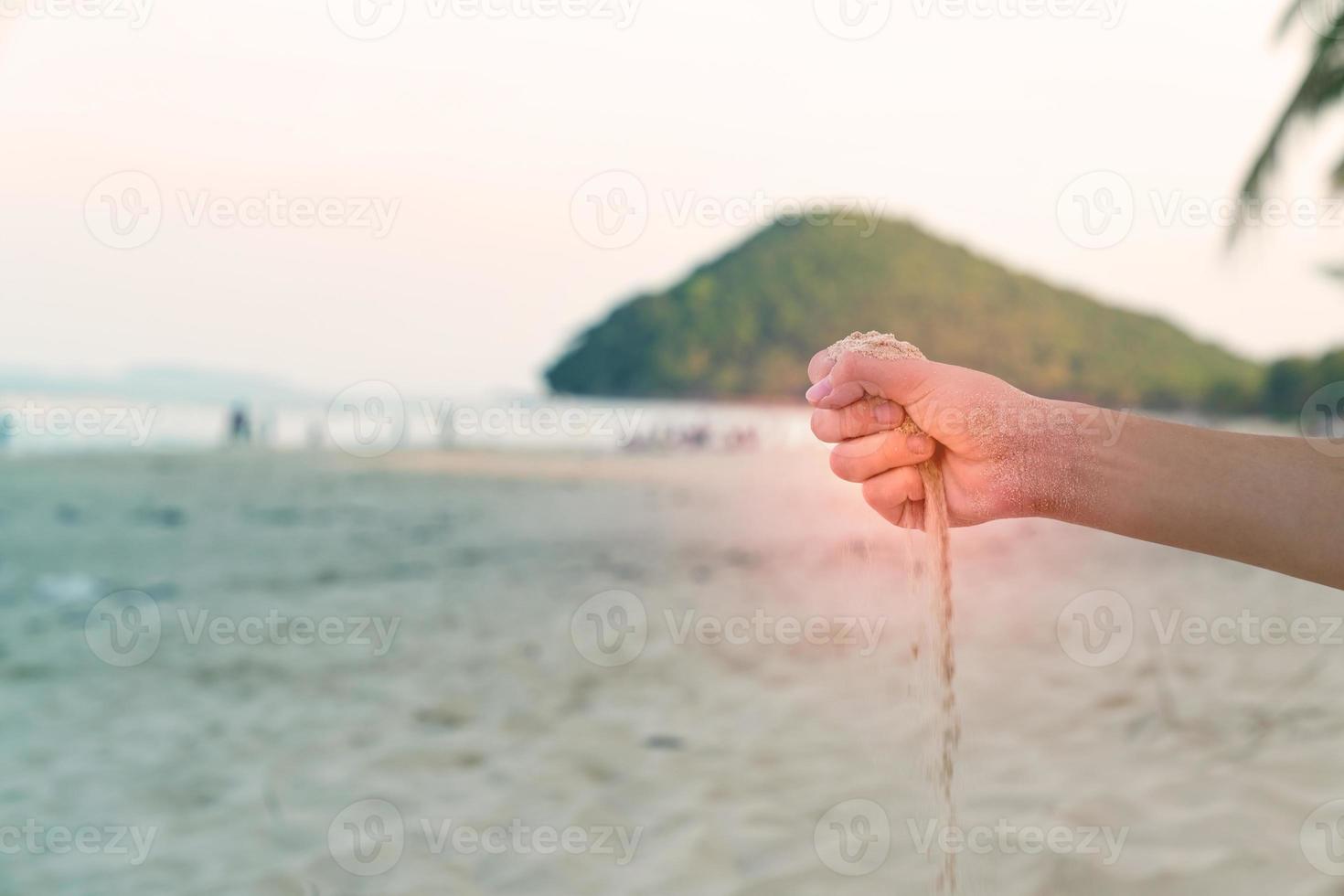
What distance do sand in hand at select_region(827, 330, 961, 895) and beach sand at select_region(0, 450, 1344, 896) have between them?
0.27ft

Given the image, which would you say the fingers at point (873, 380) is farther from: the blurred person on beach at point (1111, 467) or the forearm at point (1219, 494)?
the forearm at point (1219, 494)

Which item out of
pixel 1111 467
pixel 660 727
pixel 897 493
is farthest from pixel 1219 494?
pixel 660 727

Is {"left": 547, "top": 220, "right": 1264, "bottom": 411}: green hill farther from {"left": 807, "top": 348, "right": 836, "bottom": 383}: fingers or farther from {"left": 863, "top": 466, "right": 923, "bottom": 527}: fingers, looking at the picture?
{"left": 807, "top": 348, "right": 836, "bottom": 383}: fingers

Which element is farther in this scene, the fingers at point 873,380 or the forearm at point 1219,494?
the fingers at point 873,380

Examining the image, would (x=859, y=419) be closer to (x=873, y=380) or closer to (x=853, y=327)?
(x=873, y=380)

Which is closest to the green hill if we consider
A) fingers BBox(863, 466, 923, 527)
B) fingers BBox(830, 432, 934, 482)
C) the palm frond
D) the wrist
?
the palm frond

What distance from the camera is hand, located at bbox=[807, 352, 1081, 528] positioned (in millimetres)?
1907

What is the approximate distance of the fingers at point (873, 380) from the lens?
2.03 m

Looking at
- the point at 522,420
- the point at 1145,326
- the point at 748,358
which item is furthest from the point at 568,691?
the point at 1145,326

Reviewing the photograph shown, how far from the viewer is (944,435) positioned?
2.02 m

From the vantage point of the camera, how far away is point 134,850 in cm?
328

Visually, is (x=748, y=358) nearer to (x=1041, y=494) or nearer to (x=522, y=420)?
(x=522, y=420)

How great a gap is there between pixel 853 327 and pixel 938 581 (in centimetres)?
8003

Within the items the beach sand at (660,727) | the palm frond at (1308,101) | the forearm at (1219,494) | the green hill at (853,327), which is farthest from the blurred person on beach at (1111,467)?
the green hill at (853,327)
